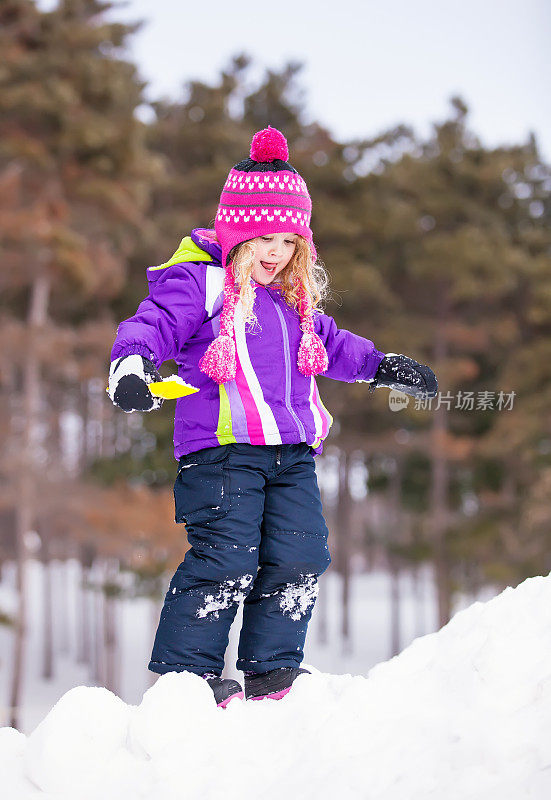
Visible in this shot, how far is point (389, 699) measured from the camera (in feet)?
6.46

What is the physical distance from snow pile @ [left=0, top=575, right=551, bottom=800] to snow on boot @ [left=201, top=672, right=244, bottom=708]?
11cm

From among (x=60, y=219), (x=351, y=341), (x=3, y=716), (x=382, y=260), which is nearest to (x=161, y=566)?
(x=3, y=716)

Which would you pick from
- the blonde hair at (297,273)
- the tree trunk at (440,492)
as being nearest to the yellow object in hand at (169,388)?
the blonde hair at (297,273)

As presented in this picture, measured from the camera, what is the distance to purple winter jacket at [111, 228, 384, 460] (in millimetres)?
2406

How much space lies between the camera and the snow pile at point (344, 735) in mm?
1671

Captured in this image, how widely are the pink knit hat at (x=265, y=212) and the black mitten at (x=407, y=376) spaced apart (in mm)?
289

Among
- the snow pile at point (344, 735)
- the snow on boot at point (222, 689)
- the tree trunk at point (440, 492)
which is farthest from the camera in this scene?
the tree trunk at point (440, 492)

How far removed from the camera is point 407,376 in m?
2.75

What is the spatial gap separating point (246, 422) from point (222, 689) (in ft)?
2.53

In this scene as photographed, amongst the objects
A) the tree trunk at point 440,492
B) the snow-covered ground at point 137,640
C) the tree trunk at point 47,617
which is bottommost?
the snow-covered ground at point 137,640

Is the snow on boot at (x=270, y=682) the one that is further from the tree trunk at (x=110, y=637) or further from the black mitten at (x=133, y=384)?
the tree trunk at (x=110, y=637)

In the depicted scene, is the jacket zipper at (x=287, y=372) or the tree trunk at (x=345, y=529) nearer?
the jacket zipper at (x=287, y=372)

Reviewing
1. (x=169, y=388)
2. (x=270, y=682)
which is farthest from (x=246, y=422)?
(x=270, y=682)

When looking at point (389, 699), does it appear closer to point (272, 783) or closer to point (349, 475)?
point (272, 783)
